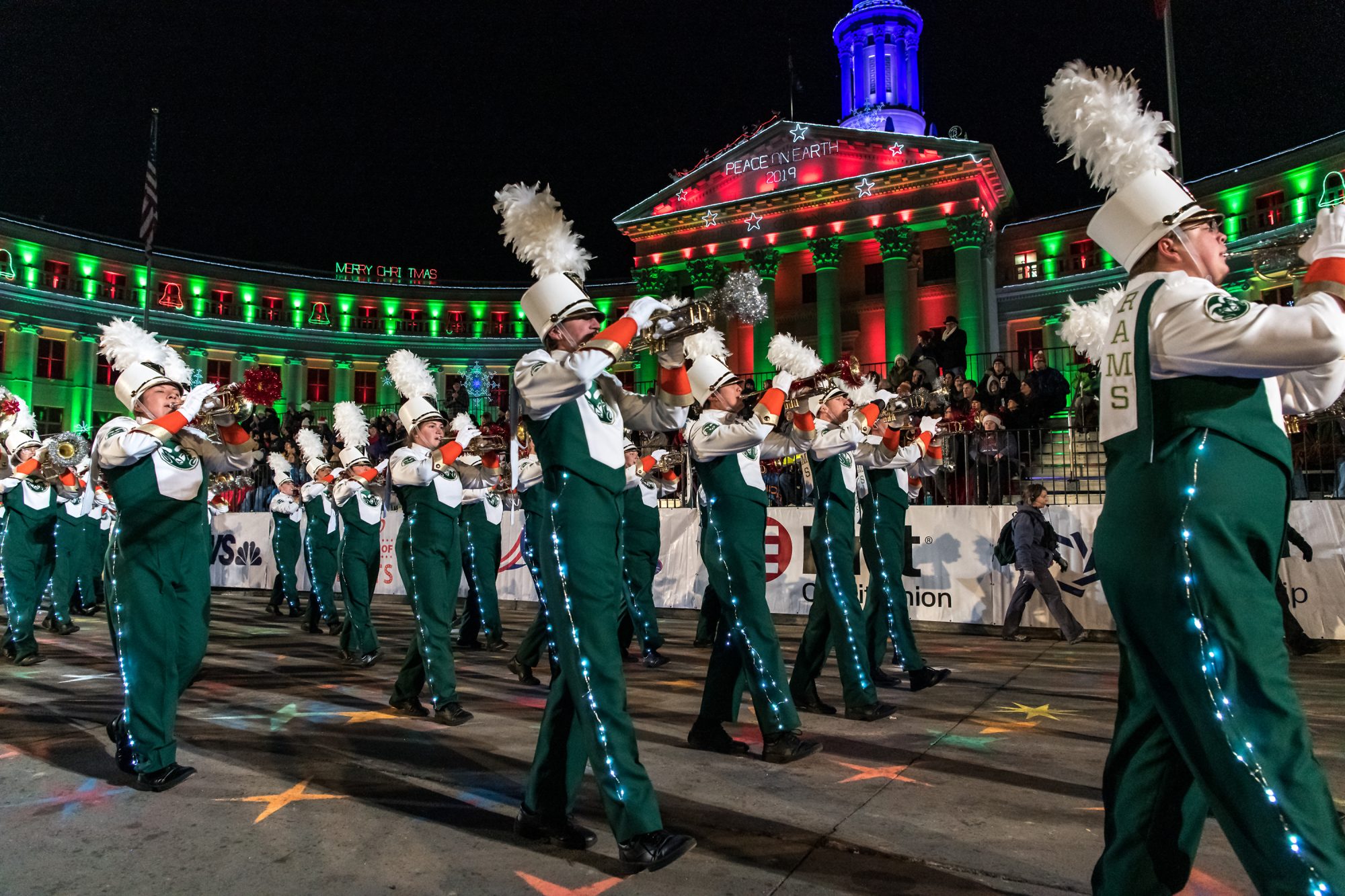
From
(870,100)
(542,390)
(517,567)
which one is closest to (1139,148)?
(542,390)

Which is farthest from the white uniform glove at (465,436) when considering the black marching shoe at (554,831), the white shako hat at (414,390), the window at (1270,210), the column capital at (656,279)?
the column capital at (656,279)

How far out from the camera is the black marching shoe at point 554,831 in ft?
12.7

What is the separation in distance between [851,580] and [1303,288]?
13.5 ft

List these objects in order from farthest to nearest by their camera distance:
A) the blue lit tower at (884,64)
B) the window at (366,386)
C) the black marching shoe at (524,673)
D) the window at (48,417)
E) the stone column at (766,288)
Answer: the window at (366,386), the blue lit tower at (884,64), the window at (48,417), the stone column at (766,288), the black marching shoe at (524,673)

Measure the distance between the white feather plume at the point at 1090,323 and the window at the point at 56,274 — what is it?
57.7 metres

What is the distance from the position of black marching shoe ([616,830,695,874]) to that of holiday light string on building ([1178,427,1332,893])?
207cm

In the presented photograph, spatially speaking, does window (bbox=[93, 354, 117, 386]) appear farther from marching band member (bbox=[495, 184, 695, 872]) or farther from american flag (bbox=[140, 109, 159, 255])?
marching band member (bbox=[495, 184, 695, 872])

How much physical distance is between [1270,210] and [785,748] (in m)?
35.7

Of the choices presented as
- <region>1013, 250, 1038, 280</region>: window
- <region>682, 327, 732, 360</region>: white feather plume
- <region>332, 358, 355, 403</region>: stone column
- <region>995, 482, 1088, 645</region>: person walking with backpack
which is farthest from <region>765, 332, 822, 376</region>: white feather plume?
<region>332, 358, 355, 403</region>: stone column

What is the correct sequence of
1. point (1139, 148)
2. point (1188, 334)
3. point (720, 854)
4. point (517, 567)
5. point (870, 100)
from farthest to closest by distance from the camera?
point (870, 100) < point (517, 567) < point (720, 854) < point (1139, 148) < point (1188, 334)

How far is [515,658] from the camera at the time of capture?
862 cm

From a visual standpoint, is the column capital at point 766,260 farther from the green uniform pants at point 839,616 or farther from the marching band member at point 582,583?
the marching band member at point 582,583

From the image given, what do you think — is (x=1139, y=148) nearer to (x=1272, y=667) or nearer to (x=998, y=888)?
(x=1272, y=667)

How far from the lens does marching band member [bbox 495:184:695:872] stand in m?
3.67
